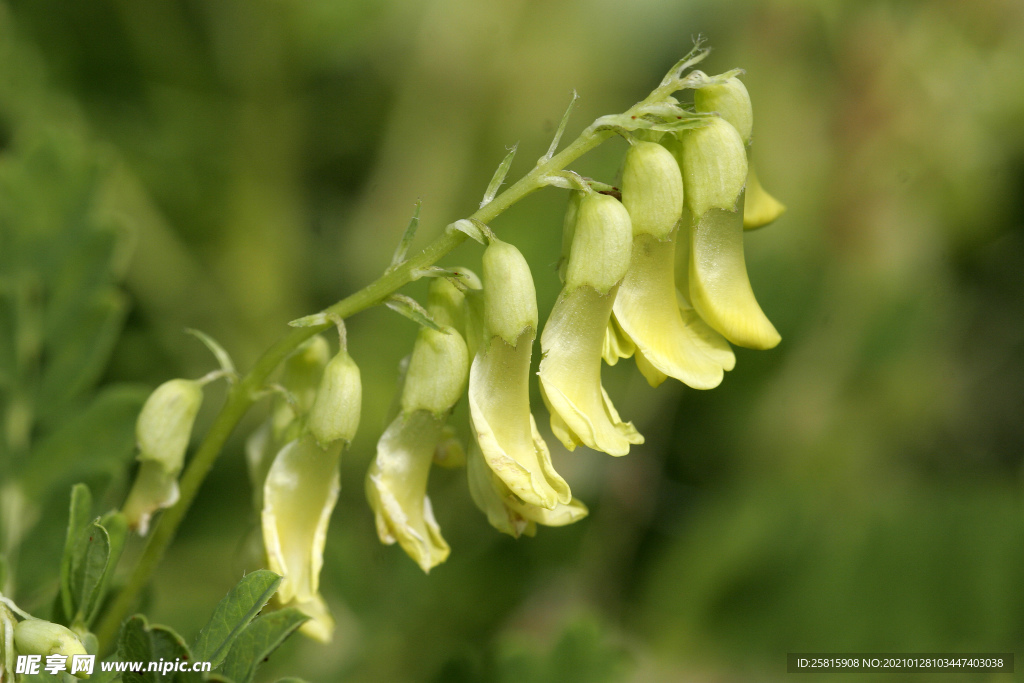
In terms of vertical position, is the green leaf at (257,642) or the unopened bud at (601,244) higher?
the unopened bud at (601,244)

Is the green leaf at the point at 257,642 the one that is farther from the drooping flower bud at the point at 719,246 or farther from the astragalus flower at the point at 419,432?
the drooping flower bud at the point at 719,246

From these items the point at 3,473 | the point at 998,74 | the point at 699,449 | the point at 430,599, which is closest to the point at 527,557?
the point at 430,599

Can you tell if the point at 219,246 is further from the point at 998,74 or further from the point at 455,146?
the point at 998,74

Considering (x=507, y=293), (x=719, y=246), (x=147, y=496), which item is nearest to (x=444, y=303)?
(x=507, y=293)

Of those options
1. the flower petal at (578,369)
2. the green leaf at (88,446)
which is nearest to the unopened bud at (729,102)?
the flower petal at (578,369)

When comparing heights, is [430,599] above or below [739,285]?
below

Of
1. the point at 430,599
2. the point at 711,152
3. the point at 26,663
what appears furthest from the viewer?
the point at 430,599
